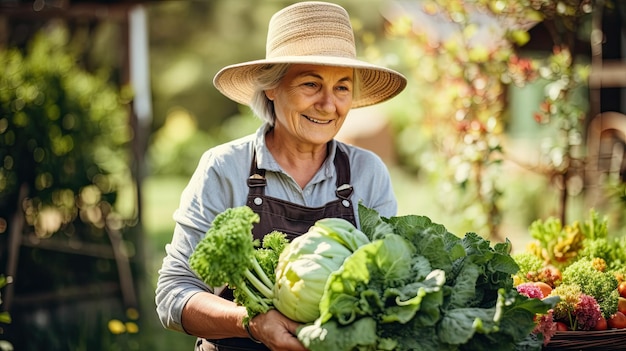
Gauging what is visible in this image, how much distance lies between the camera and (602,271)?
337cm

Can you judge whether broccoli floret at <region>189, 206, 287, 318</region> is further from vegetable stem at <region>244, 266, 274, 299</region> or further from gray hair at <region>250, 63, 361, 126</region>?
gray hair at <region>250, 63, 361, 126</region>

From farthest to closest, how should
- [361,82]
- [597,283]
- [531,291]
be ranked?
[361,82] < [597,283] < [531,291]

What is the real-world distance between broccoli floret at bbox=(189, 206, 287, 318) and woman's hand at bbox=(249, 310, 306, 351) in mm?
30

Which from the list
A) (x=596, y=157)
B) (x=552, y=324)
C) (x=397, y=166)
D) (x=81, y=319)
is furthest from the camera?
(x=397, y=166)

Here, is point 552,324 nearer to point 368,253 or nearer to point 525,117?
point 368,253

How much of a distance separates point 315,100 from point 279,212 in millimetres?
439

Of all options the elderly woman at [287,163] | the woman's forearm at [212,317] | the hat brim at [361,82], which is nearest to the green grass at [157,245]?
the hat brim at [361,82]

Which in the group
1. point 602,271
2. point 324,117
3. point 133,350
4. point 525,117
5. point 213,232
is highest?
point 525,117

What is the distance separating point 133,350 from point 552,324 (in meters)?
3.35

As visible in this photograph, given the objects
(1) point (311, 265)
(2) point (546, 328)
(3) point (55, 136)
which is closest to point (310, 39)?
(1) point (311, 265)

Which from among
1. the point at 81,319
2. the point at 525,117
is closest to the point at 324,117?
the point at 81,319

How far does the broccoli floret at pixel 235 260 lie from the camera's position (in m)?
2.39

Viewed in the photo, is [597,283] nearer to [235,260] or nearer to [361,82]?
[361,82]

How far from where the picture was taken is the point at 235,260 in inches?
94.6
